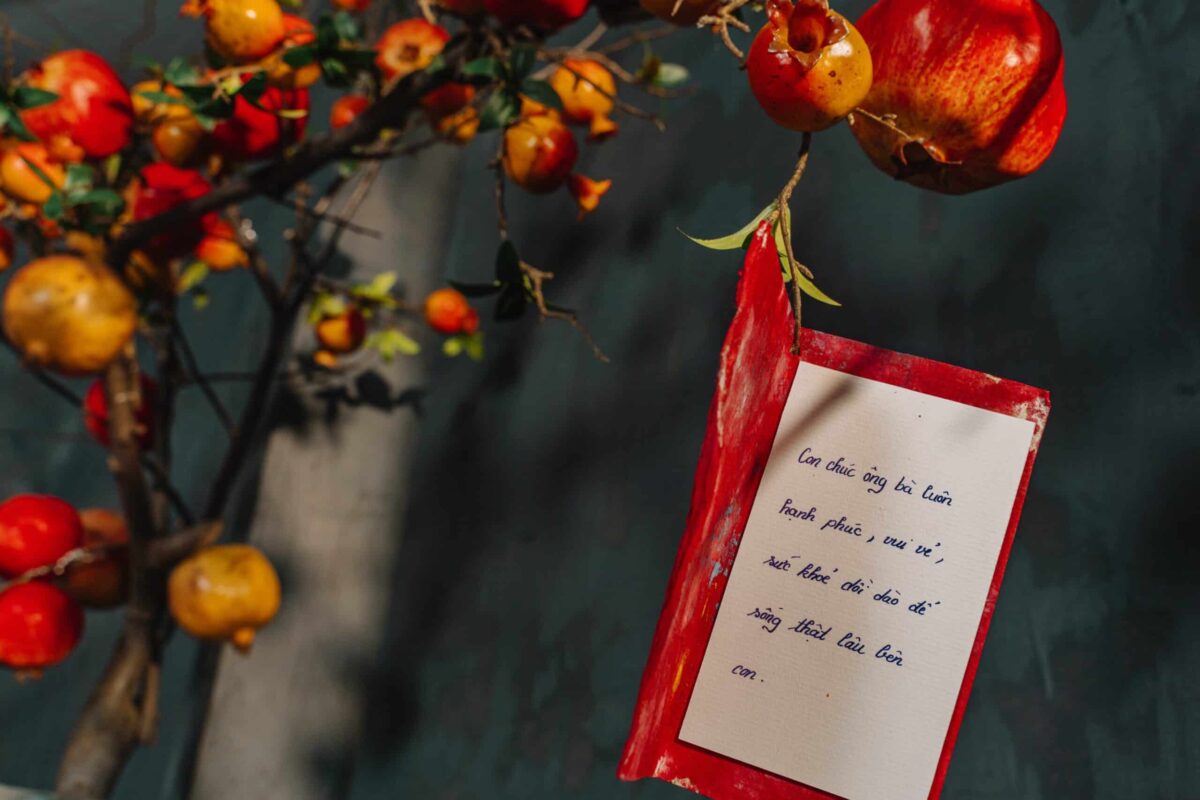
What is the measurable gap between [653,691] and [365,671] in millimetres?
625

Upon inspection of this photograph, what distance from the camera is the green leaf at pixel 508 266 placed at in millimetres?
634

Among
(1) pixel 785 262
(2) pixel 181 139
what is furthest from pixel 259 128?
(1) pixel 785 262

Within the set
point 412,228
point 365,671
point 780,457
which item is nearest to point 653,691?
point 780,457

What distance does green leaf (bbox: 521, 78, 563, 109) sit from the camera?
0.59 meters

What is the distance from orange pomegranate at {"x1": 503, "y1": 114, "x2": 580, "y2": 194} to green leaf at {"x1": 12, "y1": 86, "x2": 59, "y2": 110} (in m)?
0.32

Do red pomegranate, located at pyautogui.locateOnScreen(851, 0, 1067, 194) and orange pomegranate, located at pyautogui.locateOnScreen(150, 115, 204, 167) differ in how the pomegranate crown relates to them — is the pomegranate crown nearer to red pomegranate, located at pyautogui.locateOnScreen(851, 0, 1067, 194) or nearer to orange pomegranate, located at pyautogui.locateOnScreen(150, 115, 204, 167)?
red pomegranate, located at pyautogui.locateOnScreen(851, 0, 1067, 194)

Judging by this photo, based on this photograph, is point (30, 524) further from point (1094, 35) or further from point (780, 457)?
point (1094, 35)

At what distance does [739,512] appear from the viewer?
0.46 meters

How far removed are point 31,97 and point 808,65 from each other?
0.55m

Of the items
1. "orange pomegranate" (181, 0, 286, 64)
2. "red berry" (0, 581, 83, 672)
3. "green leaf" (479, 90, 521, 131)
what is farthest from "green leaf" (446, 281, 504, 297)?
"red berry" (0, 581, 83, 672)

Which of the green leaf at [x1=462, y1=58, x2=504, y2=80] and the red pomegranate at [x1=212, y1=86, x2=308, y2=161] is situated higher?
the green leaf at [x1=462, y1=58, x2=504, y2=80]

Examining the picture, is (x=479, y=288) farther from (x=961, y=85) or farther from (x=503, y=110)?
(x=961, y=85)

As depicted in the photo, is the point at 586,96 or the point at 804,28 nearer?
the point at 804,28

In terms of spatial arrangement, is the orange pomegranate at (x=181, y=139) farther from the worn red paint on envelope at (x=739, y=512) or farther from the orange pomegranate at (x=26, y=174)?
the worn red paint on envelope at (x=739, y=512)
